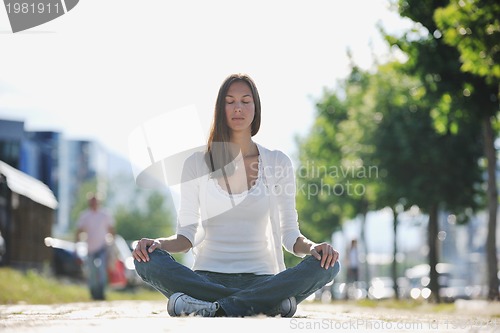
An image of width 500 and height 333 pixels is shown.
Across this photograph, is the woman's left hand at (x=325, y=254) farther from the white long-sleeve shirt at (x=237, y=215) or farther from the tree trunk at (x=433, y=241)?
the tree trunk at (x=433, y=241)

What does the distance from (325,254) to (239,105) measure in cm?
113

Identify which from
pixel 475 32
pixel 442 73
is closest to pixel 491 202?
pixel 442 73

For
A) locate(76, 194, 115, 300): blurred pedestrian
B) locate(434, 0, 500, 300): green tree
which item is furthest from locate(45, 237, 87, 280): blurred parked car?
locate(434, 0, 500, 300): green tree

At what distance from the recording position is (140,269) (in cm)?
614

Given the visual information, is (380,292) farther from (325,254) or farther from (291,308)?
(325,254)

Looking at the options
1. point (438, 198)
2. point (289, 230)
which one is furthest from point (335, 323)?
point (438, 198)

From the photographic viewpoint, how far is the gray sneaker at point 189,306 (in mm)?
5938

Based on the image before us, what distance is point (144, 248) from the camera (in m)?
6.00

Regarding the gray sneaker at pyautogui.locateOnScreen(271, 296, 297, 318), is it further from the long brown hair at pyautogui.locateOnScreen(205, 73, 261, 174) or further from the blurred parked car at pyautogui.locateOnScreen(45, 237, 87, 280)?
the blurred parked car at pyautogui.locateOnScreen(45, 237, 87, 280)

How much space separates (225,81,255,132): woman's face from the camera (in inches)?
251

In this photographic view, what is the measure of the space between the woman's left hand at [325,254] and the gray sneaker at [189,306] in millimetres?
664

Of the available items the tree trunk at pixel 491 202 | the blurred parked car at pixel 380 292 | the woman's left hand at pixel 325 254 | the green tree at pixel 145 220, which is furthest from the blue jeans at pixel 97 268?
the green tree at pixel 145 220

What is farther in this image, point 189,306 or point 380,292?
point 380,292

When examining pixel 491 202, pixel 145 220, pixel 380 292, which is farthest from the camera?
pixel 145 220
